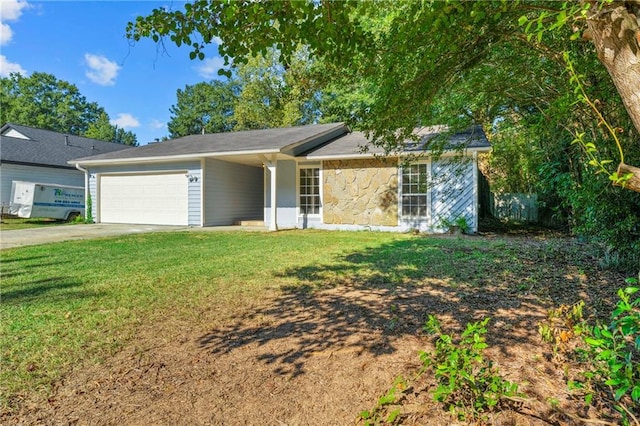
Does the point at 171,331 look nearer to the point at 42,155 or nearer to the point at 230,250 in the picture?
the point at 230,250

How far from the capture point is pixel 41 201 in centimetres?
1460

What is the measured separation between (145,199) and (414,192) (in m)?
10.3

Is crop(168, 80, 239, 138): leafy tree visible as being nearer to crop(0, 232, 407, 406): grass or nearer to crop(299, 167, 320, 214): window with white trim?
crop(299, 167, 320, 214): window with white trim

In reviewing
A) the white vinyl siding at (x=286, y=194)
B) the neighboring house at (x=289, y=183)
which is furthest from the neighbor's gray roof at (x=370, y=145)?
the white vinyl siding at (x=286, y=194)

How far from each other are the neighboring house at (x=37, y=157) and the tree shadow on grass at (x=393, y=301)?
17.7 metres

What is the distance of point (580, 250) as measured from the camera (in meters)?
6.88

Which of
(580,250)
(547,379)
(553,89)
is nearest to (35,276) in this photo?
(547,379)

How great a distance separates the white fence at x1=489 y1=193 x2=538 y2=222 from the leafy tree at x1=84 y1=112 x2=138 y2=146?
44168 millimetres

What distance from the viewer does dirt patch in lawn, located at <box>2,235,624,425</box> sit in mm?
1939

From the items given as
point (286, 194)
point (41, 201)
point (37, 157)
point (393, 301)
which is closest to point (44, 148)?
point (37, 157)

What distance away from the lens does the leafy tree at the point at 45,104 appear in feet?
124

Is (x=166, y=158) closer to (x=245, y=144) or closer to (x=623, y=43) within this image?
(x=245, y=144)

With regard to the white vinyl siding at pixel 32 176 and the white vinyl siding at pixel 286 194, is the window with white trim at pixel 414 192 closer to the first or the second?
the white vinyl siding at pixel 286 194

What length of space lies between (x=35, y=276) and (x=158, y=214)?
889 centimetres
